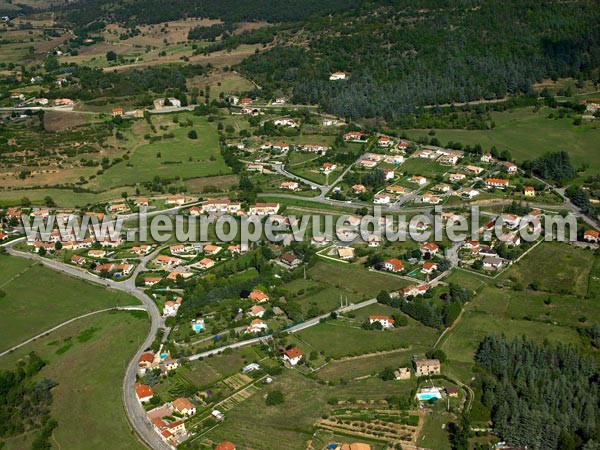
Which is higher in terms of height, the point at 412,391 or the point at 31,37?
the point at 31,37

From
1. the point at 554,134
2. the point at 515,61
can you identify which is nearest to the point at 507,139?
the point at 554,134

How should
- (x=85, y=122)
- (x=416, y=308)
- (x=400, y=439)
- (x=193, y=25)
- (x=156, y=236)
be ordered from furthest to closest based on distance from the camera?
(x=193, y=25) → (x=85, y=122) → (x=156, y=236) → (x=416, y=308) → (x=400, y=439)

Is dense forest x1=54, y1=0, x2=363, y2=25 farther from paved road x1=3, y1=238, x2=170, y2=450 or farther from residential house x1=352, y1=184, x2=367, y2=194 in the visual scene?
paved road x1=3, y1=238, x2=170, y2=450

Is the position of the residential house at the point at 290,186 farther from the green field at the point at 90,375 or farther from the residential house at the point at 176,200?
the green field at the point at 90,375

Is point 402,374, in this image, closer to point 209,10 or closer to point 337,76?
point 337,76

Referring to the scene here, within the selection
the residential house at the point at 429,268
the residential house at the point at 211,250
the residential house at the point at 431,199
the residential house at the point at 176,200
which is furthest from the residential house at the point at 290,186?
the residential house at the point at 429,268

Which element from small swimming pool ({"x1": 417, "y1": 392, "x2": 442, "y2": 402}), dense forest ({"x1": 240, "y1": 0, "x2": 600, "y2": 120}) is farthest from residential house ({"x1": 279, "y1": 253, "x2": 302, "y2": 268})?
dense forest ({"x1": 240, "y1": 0, "x2": 600, "y2": 120})

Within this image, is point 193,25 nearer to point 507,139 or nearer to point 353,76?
point 353,76
